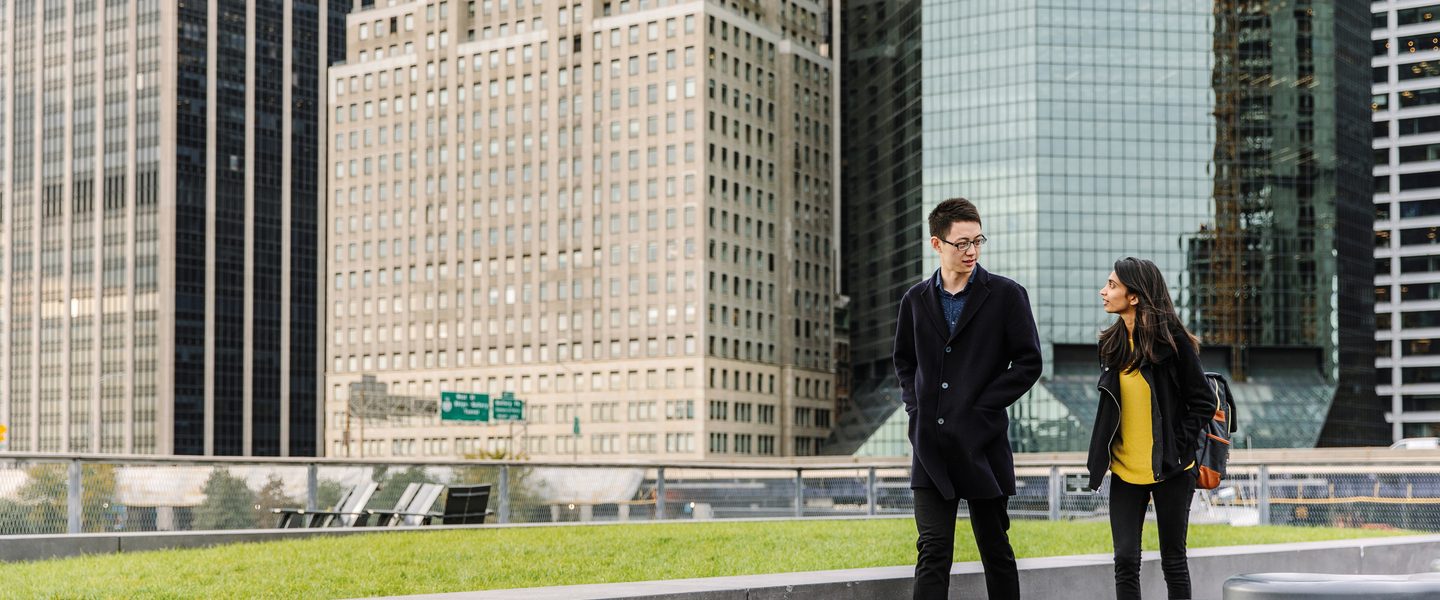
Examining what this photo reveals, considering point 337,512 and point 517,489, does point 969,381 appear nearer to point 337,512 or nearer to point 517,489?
point 337,512

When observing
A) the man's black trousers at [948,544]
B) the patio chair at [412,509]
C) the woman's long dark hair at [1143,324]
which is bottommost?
the patio chair at [412,509]

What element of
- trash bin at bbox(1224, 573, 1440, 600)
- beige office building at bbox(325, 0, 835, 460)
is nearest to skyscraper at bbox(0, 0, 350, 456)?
beige office building at bbox(325, 0, 835, 460)

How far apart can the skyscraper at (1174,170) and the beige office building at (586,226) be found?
1641 centimetres

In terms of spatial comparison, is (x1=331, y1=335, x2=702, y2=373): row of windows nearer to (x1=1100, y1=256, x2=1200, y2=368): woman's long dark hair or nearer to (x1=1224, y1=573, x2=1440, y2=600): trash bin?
(x1=1100, y1=256, x2=1200, y2=368): woman's long dark hair

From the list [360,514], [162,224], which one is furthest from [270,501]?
[162,224]

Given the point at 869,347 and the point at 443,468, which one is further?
the point at 869,347

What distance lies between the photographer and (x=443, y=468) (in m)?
19.0

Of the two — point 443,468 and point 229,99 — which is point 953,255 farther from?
point 229,99

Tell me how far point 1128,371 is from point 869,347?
401 feet

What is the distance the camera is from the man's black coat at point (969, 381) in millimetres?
6418

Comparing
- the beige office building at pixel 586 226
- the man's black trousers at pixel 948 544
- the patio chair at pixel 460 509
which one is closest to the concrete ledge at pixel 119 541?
the patio chair at pixel 460 509

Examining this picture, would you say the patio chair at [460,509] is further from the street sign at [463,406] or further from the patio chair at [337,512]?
the street sign at [463,406]

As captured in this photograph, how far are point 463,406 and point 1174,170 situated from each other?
183 ft

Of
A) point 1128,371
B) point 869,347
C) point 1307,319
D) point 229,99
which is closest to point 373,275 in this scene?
point 229,99
